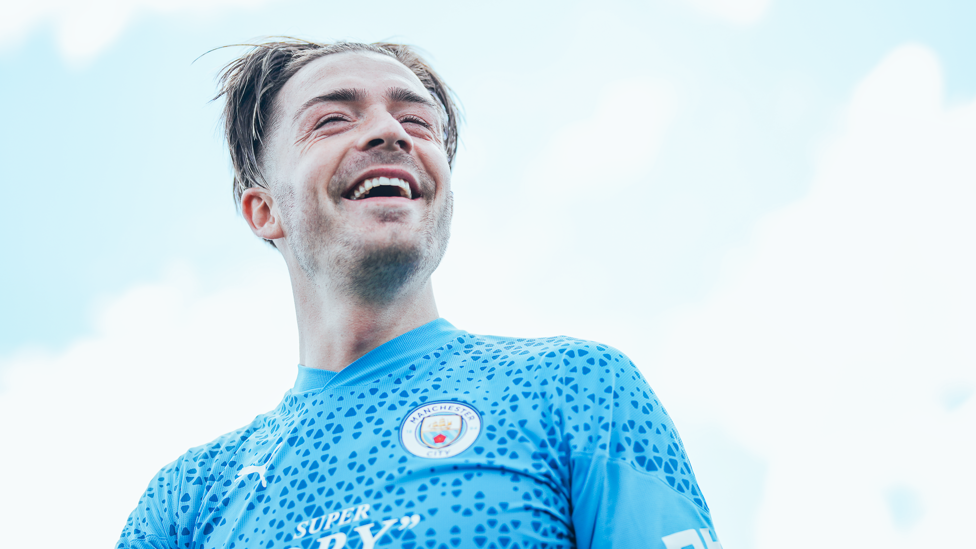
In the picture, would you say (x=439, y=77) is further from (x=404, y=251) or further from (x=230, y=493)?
(x=230, y=493)

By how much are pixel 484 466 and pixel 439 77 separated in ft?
9.95

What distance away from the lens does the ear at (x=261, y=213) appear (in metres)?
3.48

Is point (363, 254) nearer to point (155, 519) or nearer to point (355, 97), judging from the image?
point (355, 97)

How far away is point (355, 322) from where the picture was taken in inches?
119

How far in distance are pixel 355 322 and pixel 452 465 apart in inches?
39.4

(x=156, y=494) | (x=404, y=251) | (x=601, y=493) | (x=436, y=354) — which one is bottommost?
(x=156, y=494)

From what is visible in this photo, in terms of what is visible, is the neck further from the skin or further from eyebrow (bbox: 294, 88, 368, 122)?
eyebrow (bbox: 294, 88, 368, 122)

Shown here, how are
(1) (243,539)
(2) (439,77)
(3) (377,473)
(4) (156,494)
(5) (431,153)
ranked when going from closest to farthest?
(3) (377,473) → (1) (243,539) → (4) (156,494) → (5) (431,153) → (2) (439,77)

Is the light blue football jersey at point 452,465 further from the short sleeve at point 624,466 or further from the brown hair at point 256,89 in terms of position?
the brown hair at point 256,89

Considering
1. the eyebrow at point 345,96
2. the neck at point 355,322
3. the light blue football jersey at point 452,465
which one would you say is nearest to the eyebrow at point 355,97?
the eyebrow at point 345,96

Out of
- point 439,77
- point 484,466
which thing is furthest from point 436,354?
point 439,77

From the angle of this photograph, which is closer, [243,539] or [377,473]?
[377,473]

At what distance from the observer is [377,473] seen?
2.33 metres

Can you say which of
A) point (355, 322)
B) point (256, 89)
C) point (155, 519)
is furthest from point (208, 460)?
point (256, 89)
